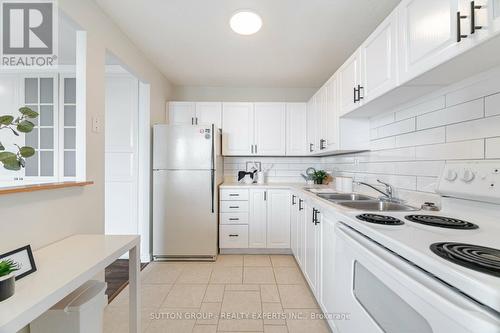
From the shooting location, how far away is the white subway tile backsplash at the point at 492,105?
1104 mm

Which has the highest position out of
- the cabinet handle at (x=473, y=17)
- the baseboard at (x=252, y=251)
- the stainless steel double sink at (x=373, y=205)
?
the cabinet handle at (x=473, y=17)

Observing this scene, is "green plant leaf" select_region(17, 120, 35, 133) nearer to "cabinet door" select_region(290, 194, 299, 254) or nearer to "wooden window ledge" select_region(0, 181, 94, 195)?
"wooden window ledge" select_region(0, 181, 94, 195)

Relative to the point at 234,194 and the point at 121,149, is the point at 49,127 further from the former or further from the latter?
the point at 234,194

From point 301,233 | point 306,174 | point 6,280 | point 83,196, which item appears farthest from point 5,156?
point 306,174

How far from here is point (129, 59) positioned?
7.74 feet

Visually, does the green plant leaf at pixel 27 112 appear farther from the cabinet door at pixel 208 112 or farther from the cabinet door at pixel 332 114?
the cabinet door at pixel 208 112

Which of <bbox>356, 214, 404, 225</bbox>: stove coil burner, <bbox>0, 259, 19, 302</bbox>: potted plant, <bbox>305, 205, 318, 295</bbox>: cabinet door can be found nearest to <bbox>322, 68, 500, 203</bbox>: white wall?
<bbox>356, 214, 404, 225</bbox>: stove coil burner

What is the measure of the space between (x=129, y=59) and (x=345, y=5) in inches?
80.8

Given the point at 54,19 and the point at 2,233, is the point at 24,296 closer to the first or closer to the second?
the point at 2,233

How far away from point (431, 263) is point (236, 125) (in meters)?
2.99

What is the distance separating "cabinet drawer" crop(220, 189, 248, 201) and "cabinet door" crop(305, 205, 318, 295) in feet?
3.40

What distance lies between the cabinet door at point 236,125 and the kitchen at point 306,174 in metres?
0.02

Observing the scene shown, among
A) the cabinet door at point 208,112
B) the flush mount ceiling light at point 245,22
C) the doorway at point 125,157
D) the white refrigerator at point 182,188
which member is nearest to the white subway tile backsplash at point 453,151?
the flush mount ceiling light at point 245,22

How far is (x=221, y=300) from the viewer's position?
203 centimetres
